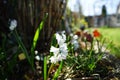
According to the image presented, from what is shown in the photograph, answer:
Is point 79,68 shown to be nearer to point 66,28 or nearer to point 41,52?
point 41,52

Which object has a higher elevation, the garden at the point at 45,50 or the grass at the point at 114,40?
the garden at the point at 45,50

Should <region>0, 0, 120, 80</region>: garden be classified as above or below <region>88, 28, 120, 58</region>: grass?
above

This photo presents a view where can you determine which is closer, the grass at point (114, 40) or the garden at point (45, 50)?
the garden at point (45, 50)

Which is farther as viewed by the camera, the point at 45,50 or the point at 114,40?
the point at 114,40

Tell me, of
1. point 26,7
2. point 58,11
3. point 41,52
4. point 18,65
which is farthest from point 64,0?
point 18,65

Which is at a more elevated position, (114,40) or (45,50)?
(45,50)

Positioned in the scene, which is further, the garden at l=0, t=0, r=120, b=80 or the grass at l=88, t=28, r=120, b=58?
the grass at l=88, t=28, r=120, b=58

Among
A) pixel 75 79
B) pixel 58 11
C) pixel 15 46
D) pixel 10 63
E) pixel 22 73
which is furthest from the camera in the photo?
pixel 15 46

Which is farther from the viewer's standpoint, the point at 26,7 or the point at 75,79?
the point at 26,7
